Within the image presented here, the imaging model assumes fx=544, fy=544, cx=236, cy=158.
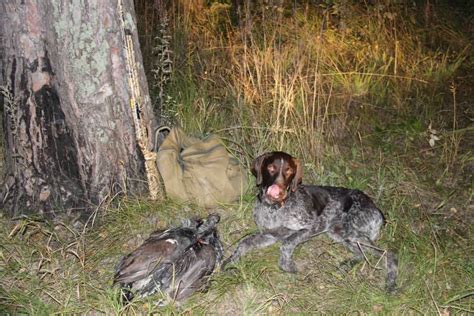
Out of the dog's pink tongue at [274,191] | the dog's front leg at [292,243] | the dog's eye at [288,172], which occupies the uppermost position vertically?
the dog's eye at [288,172]

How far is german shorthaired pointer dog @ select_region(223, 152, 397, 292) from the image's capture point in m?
4.29

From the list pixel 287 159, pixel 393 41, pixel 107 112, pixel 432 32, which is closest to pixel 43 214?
pixel 107 112

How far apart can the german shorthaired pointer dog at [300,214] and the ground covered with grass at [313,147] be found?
0.10 metres

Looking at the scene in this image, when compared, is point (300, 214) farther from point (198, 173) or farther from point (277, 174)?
point (198, 173)

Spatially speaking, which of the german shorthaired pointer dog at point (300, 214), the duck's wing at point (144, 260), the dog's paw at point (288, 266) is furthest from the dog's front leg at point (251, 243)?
the duck's wing at point (144, 260)

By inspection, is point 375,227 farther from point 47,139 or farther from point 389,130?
point 47,139

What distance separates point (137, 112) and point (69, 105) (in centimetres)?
53

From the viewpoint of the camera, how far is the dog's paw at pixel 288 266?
13.5 feet

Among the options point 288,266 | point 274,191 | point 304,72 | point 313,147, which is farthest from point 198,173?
point 304,72

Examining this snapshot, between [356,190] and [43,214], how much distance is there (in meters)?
2.67

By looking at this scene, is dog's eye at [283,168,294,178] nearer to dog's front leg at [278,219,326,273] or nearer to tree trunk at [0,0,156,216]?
dog's front leg at [278,219,326,273]

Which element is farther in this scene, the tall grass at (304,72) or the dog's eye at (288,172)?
the tall grass at (304,72)

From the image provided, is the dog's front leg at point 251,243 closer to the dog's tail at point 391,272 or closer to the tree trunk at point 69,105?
the dog's tail at point 391,272

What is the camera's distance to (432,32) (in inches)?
301
